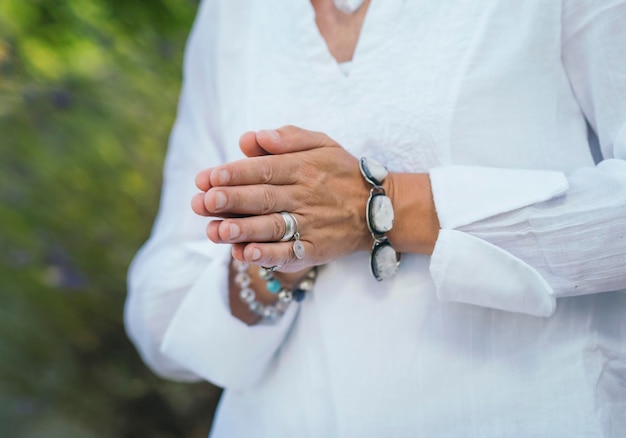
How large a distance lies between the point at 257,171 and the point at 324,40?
14.6 inches

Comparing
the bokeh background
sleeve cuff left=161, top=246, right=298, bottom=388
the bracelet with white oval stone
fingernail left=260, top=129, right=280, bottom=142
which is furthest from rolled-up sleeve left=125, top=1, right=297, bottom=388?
the bokeh background

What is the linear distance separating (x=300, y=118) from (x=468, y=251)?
0.40 meters

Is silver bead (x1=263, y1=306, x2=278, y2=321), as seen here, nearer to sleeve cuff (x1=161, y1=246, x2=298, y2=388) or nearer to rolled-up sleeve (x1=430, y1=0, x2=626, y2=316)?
sleeve cuff (x1=161, y1=246, x2=298, y2=388)

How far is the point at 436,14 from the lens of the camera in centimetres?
103

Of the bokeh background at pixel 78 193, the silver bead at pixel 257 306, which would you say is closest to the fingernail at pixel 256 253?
the silver bead at pixel 257 306

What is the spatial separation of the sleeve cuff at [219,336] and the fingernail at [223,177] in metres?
0.37

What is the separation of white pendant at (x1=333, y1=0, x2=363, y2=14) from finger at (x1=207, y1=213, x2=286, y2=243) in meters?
0.45

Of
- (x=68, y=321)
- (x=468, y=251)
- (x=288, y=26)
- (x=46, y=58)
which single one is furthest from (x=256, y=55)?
(x=68, y=321)

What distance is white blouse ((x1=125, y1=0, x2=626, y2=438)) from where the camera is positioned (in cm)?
92

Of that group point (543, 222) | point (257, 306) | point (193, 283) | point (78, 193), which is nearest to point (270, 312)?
point (257, 306)

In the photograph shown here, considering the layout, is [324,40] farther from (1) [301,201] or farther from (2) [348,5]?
(1) [301,201]

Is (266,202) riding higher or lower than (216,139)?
higher

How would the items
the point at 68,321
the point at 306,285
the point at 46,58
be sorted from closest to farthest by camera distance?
the point at 306,285 < the point at 46,58 < the point at 68,321

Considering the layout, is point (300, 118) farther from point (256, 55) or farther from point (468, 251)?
point (468, 251)
